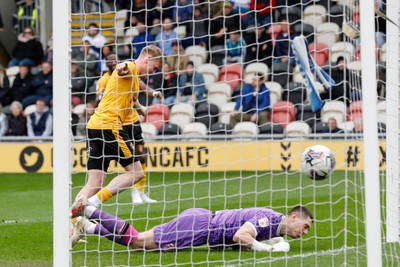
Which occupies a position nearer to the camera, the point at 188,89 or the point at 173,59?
the point at 173,59

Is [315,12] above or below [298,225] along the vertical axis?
above

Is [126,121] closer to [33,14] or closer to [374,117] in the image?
[374,117]

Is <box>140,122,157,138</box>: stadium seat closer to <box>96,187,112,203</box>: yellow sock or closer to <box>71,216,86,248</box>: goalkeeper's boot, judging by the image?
<box>96,187,112,203</box>: yellow sock

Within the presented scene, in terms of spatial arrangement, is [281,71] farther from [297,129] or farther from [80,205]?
[80,205]

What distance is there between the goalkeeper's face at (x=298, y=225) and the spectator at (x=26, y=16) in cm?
1719

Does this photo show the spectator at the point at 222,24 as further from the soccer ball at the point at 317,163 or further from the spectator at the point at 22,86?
the soccer ball at the point at 317,163

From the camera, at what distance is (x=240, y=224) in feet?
30.3

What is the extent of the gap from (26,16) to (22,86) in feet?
12.2

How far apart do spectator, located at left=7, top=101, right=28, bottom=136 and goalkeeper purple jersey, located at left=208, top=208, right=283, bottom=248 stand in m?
12.2

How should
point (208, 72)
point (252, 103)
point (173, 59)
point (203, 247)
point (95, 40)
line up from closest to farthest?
point (203, 247), point (252, 103), point (173, 59), point (208, 72), point (95, 40)

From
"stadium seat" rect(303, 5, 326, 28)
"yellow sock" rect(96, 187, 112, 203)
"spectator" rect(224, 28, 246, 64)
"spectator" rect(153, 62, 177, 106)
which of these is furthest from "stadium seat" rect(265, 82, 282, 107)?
"yellow sock" rect(96, 187, 112, 203)

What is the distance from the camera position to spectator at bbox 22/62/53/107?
72.0 feet

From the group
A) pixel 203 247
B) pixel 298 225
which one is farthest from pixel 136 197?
pixel 298 225

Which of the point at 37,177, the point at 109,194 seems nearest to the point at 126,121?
the point at 109,194
